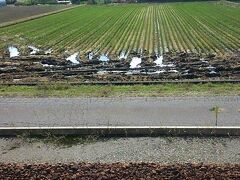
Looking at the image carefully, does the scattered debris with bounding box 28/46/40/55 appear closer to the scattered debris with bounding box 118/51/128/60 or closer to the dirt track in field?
the scattered debris with bounding box 118/51/128/60

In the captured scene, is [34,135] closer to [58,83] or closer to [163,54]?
[58,83]

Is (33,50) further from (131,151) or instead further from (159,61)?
(131,151)

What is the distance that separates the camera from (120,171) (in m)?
9.85

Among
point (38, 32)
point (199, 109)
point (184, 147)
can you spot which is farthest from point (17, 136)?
point (38, 32)

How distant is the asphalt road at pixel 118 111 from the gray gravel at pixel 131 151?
1157 mm

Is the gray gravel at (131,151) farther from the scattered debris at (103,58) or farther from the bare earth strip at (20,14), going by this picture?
the bare earth strip at (20,14)

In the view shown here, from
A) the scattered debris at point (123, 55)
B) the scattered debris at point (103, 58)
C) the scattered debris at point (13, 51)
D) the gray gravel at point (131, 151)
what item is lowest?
the gray gravel at point (131, 151)

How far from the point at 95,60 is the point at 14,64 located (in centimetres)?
466

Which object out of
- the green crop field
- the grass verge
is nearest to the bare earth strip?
the green crop field

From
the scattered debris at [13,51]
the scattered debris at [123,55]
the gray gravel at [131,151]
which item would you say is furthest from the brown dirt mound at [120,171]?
the scattered debris at [13,51]

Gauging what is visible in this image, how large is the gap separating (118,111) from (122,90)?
3.16 meters

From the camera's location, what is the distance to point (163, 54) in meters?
Answer: 26.8

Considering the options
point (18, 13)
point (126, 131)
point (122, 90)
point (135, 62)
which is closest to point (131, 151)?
point (126, 131)

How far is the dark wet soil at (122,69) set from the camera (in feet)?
67.2
